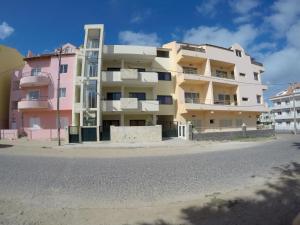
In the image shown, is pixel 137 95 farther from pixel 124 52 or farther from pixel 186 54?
pixel 186 54

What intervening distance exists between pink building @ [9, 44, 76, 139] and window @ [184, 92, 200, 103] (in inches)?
643

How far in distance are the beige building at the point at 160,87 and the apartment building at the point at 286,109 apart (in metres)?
30.8

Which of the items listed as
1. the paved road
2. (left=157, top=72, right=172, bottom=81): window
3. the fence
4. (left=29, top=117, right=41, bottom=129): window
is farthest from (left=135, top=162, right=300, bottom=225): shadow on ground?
(left=29, top=117, right=41, bottom=129): window

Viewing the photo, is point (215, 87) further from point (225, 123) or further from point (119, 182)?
point (119, 182)

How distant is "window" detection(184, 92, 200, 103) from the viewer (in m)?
32.8

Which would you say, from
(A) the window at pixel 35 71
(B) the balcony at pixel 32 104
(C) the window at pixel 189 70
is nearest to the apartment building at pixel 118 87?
(C) the window at pixel 189 70

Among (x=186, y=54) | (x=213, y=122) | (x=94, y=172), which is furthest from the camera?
(x=213, y=122)

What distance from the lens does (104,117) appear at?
30562 millimetres

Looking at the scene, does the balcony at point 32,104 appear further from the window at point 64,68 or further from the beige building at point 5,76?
the beige building at point 5,76

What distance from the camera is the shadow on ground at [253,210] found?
4.86 meters

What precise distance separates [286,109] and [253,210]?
2748 inches

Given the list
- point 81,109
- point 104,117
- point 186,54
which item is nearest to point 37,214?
point 81,109

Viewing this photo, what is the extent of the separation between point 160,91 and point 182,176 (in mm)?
23575

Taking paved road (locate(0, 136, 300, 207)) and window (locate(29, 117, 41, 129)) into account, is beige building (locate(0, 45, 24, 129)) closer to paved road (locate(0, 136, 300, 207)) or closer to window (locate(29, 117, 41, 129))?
window (locate(29, 117, 41, 129))
